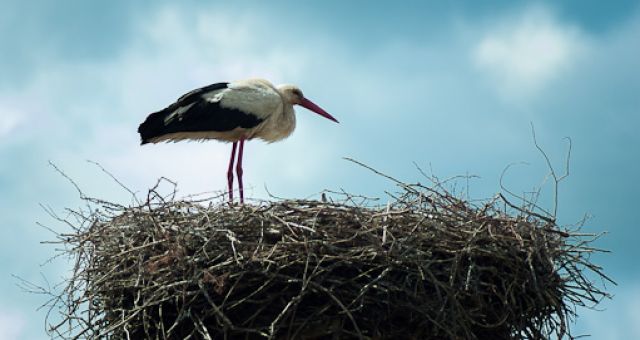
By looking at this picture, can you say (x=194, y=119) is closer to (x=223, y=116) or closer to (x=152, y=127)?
(x=223, y=116)

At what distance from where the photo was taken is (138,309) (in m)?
6.94

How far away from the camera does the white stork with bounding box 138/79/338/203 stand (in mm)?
9578

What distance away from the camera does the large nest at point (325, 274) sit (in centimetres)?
683

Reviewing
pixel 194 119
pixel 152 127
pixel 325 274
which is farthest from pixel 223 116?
pixel 325 274

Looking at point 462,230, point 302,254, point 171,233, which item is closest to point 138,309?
point 171,233

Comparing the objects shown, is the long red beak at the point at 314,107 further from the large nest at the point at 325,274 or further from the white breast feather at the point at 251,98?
the large nest at the point at 325,274

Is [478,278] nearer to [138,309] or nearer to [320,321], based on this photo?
[320,321]

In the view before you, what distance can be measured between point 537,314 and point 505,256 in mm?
503

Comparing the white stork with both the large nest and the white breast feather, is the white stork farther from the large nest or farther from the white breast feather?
the large nest

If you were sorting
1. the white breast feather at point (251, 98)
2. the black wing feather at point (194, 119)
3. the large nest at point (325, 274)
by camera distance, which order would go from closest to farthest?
the large nest at point (325, 274), the black wing feather at point (194, 119), the white breast feather at point (251, 98)

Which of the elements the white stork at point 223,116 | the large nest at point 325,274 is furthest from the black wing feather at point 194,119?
the large nest at point 325,274

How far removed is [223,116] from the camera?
962 cm

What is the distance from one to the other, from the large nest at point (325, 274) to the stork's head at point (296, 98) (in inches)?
125

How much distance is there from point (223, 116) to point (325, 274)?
10.2 ft
